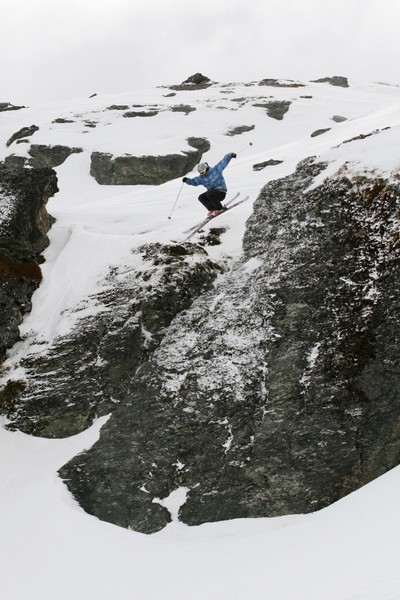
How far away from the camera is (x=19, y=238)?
15531mm

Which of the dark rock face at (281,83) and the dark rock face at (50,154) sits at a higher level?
the dark rock face at (281,83)

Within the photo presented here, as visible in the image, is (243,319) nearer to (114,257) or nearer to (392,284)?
(392,284)

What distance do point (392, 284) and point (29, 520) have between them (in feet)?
26.1

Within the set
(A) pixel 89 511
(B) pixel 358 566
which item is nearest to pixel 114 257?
(A) pixel 89 511

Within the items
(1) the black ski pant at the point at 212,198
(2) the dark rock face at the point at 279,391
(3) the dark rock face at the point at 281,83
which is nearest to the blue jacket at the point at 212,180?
(1) the black ski pant at the point at 212,198

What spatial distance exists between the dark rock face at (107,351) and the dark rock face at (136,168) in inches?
1166

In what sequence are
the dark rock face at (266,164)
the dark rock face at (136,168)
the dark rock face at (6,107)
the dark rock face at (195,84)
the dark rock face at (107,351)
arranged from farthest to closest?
the dark rock face at (195,84), the dark rock face at (6,107), the dark rock face at (136,168), the dark rock face at (266,164), the dark rock face at (107,351)

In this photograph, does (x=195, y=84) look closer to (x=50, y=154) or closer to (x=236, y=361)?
(x=50, y=154)

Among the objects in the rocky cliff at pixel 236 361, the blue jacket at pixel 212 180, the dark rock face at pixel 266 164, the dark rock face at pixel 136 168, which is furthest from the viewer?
the dark rock face at pixel 136 168

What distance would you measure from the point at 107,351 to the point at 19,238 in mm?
5138

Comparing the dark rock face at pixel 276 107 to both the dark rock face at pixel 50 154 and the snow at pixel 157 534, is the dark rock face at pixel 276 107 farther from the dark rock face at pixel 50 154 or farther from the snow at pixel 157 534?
the snow at pixel 157 534

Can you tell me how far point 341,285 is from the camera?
1043 cm

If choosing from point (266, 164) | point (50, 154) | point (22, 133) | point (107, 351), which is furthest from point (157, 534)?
point (22, 133)

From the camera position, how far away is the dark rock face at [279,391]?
8773 millimetres
